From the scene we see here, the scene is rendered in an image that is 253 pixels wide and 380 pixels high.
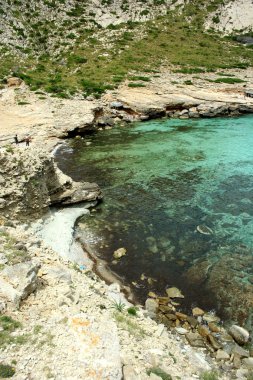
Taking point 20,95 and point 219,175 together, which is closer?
point 219,175

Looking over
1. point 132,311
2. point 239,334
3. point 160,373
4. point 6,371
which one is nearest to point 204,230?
point 239,334

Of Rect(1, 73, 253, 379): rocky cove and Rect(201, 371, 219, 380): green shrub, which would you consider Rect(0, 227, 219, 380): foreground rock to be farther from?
Rect(201, 371, 219, 380): green shrub

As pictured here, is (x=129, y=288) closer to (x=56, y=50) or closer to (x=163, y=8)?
(x=56, y=50)

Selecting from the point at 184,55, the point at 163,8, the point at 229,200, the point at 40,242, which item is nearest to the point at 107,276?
the point at 40,242

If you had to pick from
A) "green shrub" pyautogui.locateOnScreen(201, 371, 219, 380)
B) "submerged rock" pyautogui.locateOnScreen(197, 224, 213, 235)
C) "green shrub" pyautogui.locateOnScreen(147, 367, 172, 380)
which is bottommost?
"submerged rock" pyautogui.locateOnScreen(197, 224, 213, 235)

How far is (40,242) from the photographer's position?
1378cm

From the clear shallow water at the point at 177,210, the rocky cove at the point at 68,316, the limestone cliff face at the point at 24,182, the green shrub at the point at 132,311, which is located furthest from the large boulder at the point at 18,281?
the limestone cliff face at the point at 24,182

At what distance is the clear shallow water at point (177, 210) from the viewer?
44.8 ft

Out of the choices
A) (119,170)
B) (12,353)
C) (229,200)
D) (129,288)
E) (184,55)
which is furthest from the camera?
(184,55)

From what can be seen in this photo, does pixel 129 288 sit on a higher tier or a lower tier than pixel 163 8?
lower

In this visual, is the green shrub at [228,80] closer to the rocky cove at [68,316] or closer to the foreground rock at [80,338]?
the rocky cove at [68,316]

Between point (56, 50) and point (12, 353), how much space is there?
204ft

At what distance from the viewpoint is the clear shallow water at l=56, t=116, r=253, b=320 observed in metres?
13.6

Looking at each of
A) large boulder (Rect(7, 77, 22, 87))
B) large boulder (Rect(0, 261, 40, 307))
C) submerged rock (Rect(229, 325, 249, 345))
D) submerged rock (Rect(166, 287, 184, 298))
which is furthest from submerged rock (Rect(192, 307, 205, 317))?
large boulder (Rect(7, 77, 22, 87))
